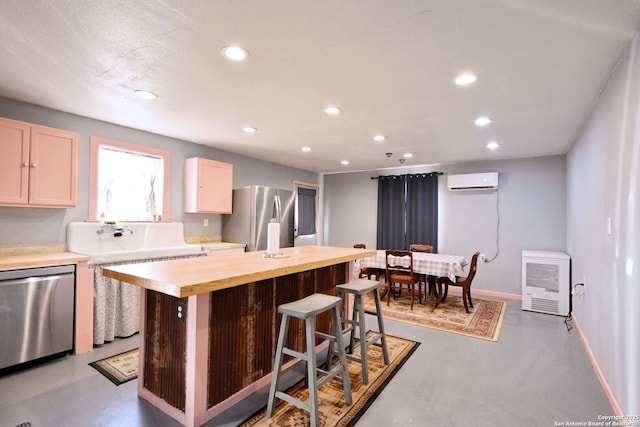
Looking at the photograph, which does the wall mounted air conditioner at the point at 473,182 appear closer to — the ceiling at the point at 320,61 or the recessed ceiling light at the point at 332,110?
the ceiling at the point at 320,61

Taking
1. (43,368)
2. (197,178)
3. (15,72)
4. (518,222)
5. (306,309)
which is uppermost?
(15,72)

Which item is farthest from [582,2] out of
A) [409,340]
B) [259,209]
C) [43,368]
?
[43,368]

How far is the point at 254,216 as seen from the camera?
467 centimetres

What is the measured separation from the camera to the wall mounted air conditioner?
17.5 ft

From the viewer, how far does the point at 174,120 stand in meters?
3.51

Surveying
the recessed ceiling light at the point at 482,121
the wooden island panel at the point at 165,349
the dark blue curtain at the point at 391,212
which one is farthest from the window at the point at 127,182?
the dark blue curtain at the point at 391,212

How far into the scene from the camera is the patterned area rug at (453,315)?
3701mm

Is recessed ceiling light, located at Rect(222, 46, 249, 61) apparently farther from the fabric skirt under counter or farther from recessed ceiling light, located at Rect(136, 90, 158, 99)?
the fabric skirt under counter

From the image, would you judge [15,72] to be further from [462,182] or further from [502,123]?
[462,182]

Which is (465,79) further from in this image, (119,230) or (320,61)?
(119,230)

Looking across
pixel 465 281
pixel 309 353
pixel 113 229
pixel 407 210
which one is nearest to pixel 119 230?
pixel 113 229

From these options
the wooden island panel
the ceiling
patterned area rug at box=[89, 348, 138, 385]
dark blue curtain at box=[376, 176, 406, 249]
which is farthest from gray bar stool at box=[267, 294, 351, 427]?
dark blue curtain at box=[376, 176, 406, 249]

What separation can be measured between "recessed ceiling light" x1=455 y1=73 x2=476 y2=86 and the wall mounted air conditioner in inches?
133

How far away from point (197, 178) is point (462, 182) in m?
4.37
